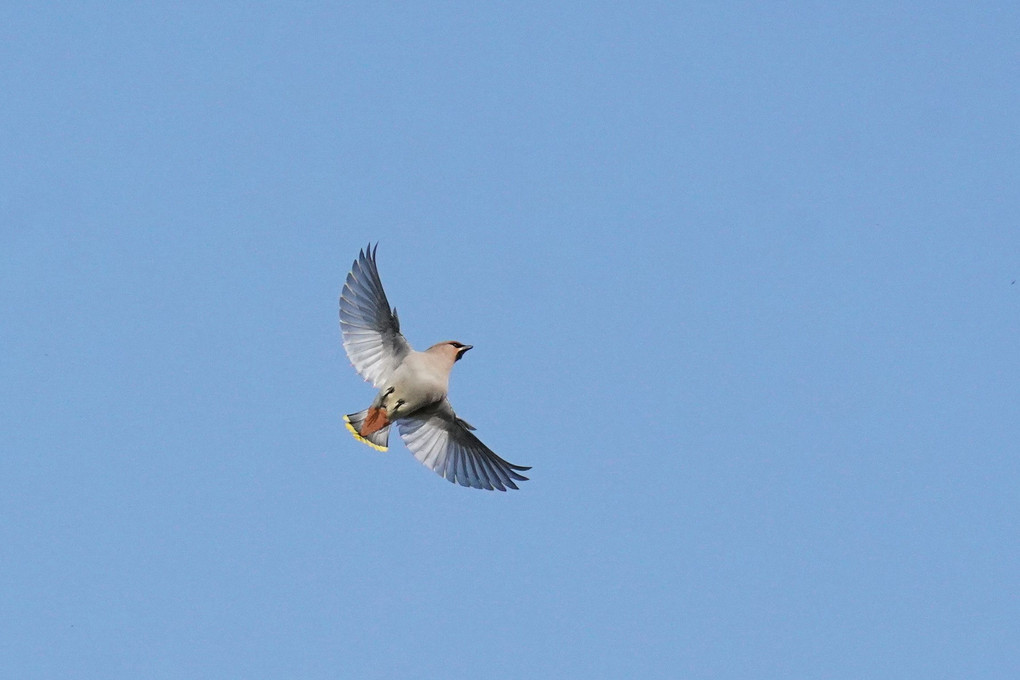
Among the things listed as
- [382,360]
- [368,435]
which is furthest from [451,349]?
[368,435]

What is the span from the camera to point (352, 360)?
54.6 feet

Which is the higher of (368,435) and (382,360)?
(382,360)

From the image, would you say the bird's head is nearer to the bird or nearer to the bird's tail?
the bird

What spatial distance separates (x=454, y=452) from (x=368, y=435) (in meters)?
1.13

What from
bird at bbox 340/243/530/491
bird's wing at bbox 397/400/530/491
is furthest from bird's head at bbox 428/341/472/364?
bird's wing at bbox 397/400/530/491

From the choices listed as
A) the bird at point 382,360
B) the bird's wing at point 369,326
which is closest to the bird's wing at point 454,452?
the bird at point 382,360

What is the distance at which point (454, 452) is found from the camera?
17.7 meters

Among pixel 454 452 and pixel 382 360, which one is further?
pixel 454 452

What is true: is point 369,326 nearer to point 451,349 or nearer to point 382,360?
point 382,360

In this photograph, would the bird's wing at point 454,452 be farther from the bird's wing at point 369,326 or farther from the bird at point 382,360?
the bird's wing at point 369,326

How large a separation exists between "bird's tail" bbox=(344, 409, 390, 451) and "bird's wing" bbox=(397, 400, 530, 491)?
359 millimetres

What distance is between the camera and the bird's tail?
1698 centimetres

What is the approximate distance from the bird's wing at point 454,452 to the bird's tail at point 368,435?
36cm

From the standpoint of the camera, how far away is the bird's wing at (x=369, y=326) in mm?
16625
